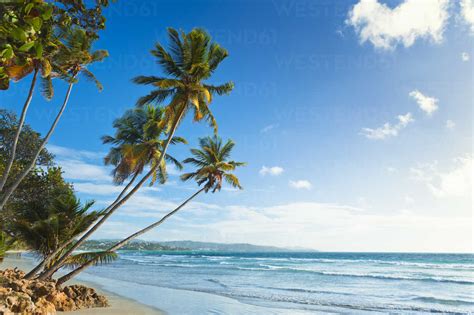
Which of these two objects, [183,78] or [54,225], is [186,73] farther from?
[54,225]

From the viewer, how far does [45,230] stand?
11.9 m

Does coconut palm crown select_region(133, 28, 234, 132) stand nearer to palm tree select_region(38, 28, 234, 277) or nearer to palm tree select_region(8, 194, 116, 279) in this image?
palm tree select_region(38, 28, 234, 277)

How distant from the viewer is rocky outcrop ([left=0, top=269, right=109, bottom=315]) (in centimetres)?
733

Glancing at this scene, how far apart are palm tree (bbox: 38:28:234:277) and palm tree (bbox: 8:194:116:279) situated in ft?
3.87

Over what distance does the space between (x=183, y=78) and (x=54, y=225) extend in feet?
21.8

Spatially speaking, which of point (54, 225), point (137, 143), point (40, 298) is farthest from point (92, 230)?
point (137, 143)

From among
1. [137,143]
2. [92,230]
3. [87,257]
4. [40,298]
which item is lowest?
[40,298]

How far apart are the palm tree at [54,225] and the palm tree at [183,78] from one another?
1179 mm

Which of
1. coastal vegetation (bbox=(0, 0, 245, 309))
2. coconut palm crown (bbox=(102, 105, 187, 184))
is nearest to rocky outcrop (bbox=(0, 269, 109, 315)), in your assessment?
coastal vegetation (bbox=(0, 0, 245, 309))

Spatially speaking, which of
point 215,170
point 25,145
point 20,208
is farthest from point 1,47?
point 25,145

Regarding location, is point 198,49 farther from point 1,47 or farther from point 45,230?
point 1,47

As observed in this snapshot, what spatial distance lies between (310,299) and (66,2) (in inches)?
612

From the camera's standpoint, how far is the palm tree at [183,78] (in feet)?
42.8

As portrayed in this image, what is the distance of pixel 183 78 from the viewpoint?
13445 millimetres
